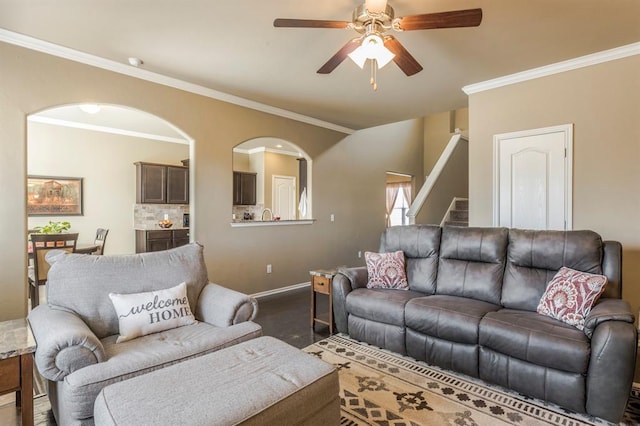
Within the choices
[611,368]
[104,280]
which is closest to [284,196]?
[104,280]

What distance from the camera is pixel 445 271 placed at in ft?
10.3

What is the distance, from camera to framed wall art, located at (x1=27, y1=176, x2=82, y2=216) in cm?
546

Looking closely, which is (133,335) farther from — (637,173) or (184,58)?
(637,173)

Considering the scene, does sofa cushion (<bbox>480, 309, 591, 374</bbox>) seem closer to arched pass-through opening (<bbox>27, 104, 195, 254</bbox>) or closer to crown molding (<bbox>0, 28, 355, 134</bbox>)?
crown molding (<bbox>0, 28, 355, 134</bbox>)

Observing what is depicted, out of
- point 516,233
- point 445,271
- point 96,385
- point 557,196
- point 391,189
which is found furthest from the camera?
point 391,189

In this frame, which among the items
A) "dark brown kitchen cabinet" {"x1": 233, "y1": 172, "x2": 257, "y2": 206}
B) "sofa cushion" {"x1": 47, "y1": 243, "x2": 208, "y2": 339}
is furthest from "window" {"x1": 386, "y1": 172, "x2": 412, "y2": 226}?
"sofa cushion" {"x1": 47, "y1": 243, "x2": 208, "y2": 339}

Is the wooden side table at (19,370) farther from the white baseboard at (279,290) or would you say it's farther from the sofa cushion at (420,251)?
the white baseboard at (279,290)

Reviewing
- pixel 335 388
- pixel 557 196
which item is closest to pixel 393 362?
pixel 335 388

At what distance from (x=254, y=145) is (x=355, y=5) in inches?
225

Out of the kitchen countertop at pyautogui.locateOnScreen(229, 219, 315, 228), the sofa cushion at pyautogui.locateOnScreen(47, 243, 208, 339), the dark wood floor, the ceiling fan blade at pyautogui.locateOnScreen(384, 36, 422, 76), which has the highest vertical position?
the ceiling fan blade at pyautogui.locateOnScreen(384, 36, 422, 76)

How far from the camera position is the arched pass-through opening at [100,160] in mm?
5531

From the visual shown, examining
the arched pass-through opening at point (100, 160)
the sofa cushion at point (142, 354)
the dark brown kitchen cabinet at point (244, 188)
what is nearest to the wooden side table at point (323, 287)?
the sofa cushion at point (142, 354)

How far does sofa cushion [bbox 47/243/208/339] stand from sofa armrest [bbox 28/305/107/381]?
285mm

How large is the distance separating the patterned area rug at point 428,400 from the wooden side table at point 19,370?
61.8 inches
